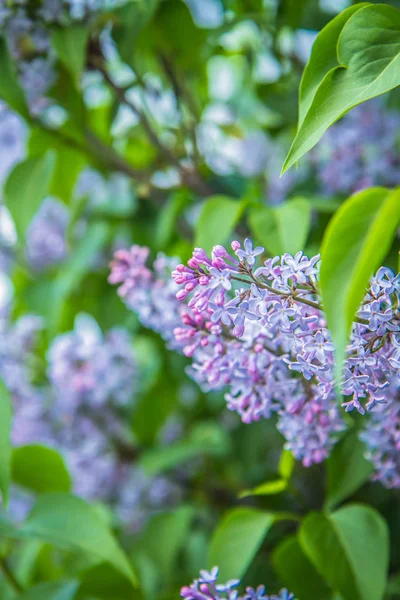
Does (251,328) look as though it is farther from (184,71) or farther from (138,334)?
(138,334)

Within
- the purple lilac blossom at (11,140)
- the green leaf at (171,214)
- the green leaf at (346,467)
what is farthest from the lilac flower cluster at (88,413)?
the green leaf at (346,467)

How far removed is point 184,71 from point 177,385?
0.52 m

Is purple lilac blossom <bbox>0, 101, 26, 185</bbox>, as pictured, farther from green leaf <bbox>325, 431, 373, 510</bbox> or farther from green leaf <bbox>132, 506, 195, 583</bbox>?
green leaf <bbox>325, 431, 373, 510</bbox>

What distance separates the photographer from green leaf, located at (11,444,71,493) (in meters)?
0.70

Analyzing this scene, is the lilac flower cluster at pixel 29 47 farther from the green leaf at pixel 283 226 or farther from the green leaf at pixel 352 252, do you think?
the green leaf at pixel 352 252

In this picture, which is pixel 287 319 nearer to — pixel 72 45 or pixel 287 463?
pixel 287 463

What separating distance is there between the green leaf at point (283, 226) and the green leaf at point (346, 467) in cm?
19

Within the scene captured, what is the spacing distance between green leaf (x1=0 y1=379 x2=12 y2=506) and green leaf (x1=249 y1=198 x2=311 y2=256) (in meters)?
0.28

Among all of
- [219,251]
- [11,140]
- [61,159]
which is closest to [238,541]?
[219,251]

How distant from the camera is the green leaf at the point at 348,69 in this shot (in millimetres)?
407

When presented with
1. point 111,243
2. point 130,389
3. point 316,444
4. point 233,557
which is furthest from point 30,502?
point 316,444

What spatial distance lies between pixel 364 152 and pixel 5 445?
597 mm

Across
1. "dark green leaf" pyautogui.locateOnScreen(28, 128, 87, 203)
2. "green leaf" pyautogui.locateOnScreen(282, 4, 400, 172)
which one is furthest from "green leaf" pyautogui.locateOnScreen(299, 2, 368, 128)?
"dark green leaf" pyautogui.locateOnScreen(28, 128, 87, 203)

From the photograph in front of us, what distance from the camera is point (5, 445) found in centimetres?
55
